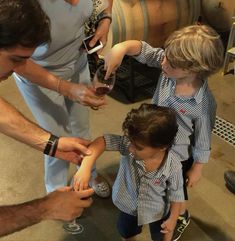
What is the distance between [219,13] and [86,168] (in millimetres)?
2496

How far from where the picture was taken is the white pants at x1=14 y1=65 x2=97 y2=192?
1627 mm

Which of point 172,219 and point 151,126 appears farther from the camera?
point 172,219

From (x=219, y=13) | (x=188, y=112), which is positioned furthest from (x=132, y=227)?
(x=219, y=13)

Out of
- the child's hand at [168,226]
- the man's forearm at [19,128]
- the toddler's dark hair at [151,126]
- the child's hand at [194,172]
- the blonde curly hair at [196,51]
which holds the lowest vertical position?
the child's hand at [168,226]

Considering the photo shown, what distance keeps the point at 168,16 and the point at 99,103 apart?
1539 mm

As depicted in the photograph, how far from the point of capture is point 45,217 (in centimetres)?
122

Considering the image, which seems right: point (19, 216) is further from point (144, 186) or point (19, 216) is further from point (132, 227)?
point (132, 227)

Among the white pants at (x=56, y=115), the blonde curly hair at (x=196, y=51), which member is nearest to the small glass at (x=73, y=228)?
the white pants at (x=56, y=115)

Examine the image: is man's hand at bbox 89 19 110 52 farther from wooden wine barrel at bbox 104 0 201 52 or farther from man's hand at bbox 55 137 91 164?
wooden wine barrel at bbox 104 0 201 52

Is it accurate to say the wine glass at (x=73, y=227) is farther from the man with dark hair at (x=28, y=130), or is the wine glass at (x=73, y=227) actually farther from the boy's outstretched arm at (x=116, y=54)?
the boy's outstretched arm at (x=116, y=54)

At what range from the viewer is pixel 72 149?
1441 mm

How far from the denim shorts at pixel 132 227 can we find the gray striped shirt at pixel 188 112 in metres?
0.33

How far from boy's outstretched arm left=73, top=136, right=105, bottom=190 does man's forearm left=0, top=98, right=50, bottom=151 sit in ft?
0.64

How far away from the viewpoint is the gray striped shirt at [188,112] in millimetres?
1416
